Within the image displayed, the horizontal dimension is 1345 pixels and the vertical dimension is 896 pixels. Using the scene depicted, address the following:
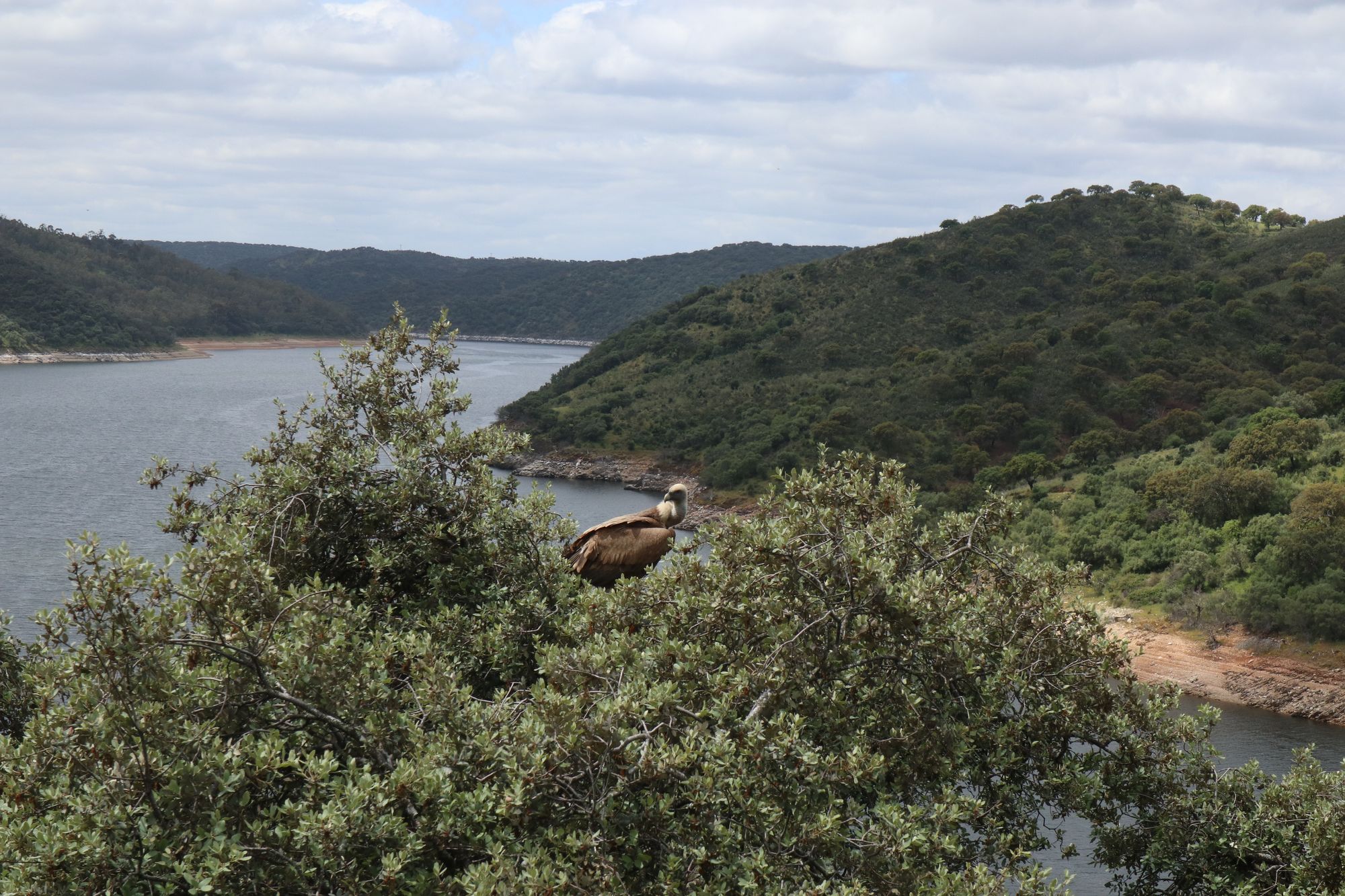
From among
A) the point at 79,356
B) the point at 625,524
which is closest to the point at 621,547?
the point at 625,524

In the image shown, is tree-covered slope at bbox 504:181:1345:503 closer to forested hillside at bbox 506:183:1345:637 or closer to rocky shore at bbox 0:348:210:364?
forested hillside at bbox 506:183:1345:637

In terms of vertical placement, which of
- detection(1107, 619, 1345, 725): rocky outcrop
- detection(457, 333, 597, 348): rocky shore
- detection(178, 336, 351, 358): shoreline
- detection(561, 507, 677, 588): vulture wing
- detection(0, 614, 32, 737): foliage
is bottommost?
detection(1107, 619, 1345, 725): rocky outcrop

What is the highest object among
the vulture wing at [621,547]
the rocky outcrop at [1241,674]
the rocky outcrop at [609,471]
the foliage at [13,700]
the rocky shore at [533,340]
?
the rocky shore at [533,340]

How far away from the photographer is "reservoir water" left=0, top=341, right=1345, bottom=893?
33.2m

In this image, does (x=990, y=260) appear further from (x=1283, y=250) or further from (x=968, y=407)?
(x=968, y=407)

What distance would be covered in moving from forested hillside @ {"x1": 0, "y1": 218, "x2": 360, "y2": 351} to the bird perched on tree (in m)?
120

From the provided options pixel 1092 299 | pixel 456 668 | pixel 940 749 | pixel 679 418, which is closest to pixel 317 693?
pixel 456 668

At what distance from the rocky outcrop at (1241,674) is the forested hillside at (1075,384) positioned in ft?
4.14

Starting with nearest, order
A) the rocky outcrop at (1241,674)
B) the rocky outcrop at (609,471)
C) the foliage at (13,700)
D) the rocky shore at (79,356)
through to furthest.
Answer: the foliage at (13,700) < the rocky outcrop at (1241,674) < the rocky outcrop at (609,471) < the rocky shore at (79,356)

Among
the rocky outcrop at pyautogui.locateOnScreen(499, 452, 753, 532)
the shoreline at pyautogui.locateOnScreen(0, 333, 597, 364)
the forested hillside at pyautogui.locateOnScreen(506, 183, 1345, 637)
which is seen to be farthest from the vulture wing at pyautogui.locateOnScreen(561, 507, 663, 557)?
the shoreline at pyautogui.locateOnScreen(0, 333, 597, 364)

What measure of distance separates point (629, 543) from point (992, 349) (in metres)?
59.5

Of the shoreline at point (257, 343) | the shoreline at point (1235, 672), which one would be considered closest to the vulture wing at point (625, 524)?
the shoreline at point (1235, 672)

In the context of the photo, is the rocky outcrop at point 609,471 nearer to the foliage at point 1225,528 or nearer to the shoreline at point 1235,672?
the foliage at point 1225,528

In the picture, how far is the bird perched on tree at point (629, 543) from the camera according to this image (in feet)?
31.6
